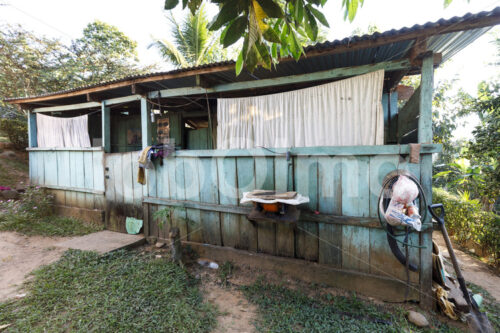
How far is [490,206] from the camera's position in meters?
6.20

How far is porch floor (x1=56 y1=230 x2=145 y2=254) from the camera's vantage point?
Answer: 4475mm

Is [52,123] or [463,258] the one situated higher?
[52,123]

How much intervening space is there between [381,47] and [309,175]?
83.9 inches

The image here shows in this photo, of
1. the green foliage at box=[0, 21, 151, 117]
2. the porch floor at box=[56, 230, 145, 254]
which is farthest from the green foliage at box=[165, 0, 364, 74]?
the green foliage at box=[0, 21, 151, 117]

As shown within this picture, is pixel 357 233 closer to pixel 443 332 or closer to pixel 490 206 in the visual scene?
pixel 443 332

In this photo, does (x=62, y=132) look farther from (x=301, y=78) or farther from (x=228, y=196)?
(x=301, y=78)

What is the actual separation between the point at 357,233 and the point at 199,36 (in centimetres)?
1167

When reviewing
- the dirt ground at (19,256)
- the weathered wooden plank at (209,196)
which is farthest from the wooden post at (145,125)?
the dirt ground at (19,256)

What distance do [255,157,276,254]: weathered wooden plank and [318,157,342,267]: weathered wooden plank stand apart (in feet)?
2.67

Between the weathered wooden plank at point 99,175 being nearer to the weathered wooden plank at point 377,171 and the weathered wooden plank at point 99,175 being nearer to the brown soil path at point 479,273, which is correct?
the weathered wooden plank at point 377,171

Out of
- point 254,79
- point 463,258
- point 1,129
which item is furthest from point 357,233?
point 1,129

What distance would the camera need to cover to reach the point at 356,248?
329cm

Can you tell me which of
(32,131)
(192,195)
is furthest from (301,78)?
(32,131)

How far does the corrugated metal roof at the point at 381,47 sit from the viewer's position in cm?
253
